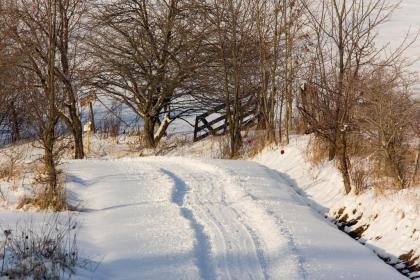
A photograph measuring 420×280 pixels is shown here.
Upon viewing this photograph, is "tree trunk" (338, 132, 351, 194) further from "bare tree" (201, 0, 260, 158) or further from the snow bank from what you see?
"bare tree" (201, 0, 260, 158)

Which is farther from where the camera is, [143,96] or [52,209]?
[143,96]

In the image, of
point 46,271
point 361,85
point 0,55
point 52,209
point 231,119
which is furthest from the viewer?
point 231,119

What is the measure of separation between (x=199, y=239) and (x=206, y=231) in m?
0.44

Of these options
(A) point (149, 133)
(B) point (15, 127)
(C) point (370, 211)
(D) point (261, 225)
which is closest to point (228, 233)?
(D) point (261, 225)

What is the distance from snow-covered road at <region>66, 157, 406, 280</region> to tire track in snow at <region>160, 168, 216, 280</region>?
0.04 ft

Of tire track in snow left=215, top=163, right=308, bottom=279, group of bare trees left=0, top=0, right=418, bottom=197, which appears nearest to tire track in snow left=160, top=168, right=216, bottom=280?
tire track in snow left=215, top=163, right=308, bottom=279

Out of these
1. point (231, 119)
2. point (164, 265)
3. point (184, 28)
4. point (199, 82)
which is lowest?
point (164, 265)

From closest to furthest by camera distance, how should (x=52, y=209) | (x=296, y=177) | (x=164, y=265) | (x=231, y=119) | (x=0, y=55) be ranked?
1. (x=164, y=265)
2. (x=52, y=209)
3. (x=296, y=177)
4. (x=0, y=55)
5. (x=231, y=119)

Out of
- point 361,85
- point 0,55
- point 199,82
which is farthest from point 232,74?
point 361,85

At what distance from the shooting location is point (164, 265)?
7422 mm

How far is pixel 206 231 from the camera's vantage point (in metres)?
8.94

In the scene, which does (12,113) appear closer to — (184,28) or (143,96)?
(143,96)

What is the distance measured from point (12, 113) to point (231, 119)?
27.7ft

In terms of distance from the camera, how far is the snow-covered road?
7.48 m
